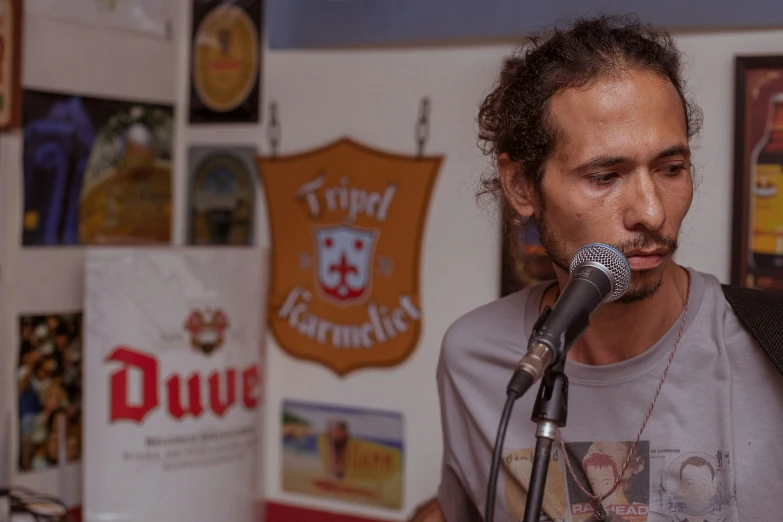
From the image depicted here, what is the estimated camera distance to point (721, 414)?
169 centimetres

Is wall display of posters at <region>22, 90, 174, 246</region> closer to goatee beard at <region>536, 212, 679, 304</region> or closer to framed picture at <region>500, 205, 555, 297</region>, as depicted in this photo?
framed picture at <region>500, 205, 555, 297</region>

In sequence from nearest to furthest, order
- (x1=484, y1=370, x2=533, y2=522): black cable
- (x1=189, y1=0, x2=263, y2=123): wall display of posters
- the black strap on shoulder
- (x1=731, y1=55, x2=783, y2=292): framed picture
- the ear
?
(x1=484, y1=370, x2=533, y2=522): black cable → the black strap on shoulder → the ear → (x1=731, y1=55, x2=783, y2=292): framed picture → (x1=189, y1=0, x2=263, y2=123): wall display of posters

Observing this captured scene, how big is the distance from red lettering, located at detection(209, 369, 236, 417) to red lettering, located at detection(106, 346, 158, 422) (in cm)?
18

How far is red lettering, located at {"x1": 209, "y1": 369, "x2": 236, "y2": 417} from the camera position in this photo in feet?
9.93

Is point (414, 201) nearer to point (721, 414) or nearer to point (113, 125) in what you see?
point (113, 125)

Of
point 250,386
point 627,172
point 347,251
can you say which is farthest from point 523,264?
point 627,172

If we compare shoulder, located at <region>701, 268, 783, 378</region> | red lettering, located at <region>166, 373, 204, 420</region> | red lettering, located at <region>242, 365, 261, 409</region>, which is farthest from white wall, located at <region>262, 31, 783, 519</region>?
shoulder, located at <region>701, 268, 783, 378</region>

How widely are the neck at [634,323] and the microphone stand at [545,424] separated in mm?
463

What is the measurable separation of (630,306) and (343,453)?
1.63 m

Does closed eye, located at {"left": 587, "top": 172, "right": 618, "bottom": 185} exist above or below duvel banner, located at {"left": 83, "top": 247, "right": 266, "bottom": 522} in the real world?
above

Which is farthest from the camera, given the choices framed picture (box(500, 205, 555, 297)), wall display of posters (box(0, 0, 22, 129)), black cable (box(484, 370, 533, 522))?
wall display of posters (box(0, 0, 22, 129))

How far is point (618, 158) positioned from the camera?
1.59 meters

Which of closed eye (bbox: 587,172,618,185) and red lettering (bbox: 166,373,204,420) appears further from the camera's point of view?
red lettering (bbox: 166,373,204,420)

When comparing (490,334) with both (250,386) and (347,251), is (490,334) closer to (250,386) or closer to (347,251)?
(347,251)
